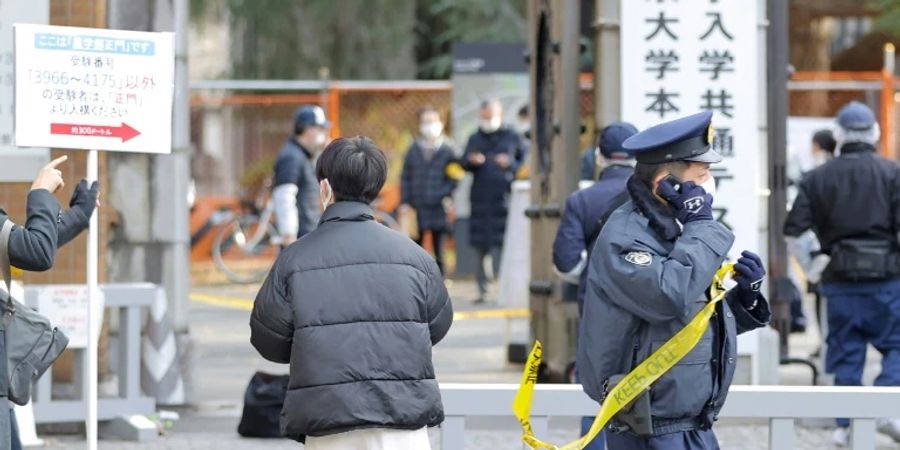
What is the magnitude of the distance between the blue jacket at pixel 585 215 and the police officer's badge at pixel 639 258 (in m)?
3.37

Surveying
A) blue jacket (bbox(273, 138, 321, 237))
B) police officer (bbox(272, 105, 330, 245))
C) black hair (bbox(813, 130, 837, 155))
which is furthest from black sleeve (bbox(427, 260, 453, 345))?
black hair (bbox(813, 130, 837, 155))

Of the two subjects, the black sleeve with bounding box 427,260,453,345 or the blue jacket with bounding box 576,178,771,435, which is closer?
the blue jacket with bounding box 576,178,771,435

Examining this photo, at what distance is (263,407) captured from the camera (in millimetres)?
10148

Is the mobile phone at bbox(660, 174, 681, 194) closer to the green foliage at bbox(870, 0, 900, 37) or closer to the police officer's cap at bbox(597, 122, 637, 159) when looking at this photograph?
the police officer's cap at bbox(597, 122, 637, 159)

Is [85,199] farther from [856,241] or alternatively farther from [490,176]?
[490,176]

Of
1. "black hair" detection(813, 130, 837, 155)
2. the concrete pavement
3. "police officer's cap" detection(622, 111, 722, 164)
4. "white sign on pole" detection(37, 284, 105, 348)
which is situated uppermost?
"black hair" detection(813, 130, 837, 155)

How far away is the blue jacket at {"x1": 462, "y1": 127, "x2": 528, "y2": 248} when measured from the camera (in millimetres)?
18859

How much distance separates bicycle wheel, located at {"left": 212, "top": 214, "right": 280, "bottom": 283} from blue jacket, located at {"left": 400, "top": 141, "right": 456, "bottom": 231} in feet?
10.4

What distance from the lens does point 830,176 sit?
10.3 m

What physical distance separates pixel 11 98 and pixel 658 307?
5000 millimetres

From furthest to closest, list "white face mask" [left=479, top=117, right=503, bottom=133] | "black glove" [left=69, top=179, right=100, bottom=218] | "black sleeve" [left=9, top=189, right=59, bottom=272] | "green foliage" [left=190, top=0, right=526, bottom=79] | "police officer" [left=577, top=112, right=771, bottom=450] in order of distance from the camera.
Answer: "green foliage" [left=190, top=0, right=526, bottom=79], "white face mask" [left=479, top=117, right=503, bottom=133], "black glove" [left=69, top=179, right=100, bottom=218], "black sleeve" [left=9, top=189, right=59, bottom=272], "police officer" [left=577, top=112, right=771, bottom=450]

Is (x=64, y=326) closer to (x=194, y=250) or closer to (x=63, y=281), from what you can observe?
(x=63, y=281)

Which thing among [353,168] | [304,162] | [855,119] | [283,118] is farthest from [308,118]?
[283,118]

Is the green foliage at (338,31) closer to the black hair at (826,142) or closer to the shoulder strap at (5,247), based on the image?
the black hair at (826,142)
